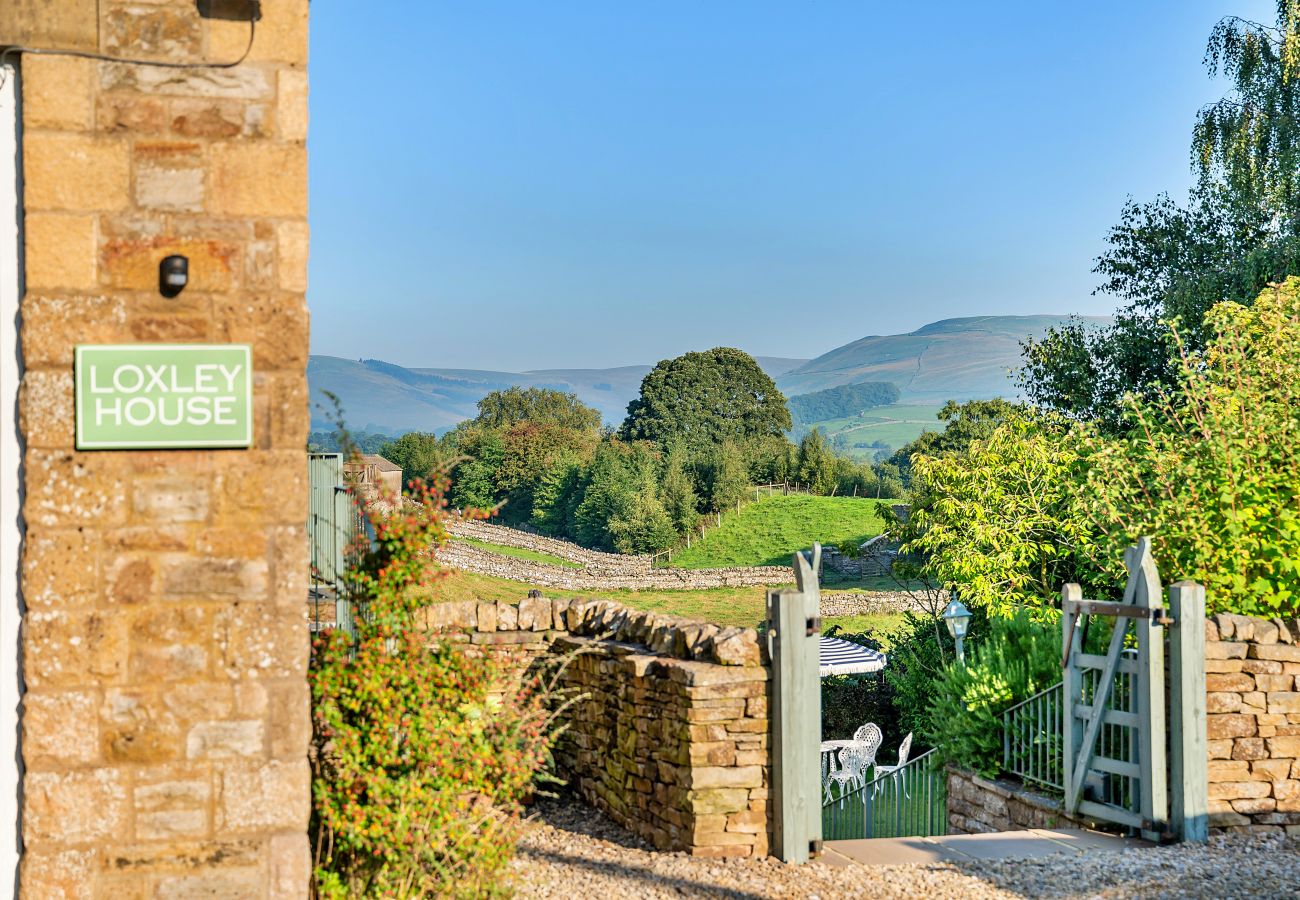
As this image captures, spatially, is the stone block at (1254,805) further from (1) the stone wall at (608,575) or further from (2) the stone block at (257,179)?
(1) the stone wall at (608,575)

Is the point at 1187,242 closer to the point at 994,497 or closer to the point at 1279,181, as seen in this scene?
the point at 1279,181

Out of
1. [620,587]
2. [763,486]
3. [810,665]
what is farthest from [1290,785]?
[763,486]

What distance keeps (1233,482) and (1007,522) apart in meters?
4.61

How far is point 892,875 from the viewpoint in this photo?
231 inches

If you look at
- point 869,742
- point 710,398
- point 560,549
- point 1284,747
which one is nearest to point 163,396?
point 1284,747

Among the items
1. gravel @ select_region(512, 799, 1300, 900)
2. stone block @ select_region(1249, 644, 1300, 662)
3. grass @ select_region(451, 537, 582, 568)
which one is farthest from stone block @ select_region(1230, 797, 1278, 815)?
grass @ select_region(451, 537, 582, 568)

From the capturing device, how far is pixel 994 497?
13133 mm

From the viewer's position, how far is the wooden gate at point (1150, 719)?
6.65 m

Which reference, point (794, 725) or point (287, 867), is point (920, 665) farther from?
point (287, 867)

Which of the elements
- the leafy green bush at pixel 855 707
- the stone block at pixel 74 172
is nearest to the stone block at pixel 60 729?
the stone block at pixel 74 172

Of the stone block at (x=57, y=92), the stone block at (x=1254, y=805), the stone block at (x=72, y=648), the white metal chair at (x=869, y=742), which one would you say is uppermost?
the stone block at (x=57, y=92)

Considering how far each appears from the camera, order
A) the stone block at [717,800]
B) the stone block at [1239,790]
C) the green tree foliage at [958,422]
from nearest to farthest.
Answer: the stone block at [717,800] < the stone block at [1239,790] < the green tree foliage at [958,422]

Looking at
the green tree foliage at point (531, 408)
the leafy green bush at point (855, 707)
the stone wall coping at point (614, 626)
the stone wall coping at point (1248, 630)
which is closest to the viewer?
the stone wall coping at point (614, 626)

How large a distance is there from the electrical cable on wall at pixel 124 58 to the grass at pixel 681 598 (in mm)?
28172
